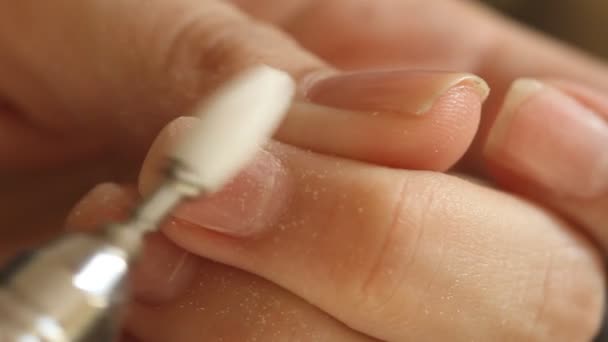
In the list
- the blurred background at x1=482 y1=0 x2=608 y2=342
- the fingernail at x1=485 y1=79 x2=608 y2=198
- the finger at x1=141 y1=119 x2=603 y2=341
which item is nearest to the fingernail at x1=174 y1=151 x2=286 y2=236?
the finger at x1=141 y1=119 x2=603 y2=341

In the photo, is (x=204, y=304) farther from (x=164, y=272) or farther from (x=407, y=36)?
(x=407, y=36)

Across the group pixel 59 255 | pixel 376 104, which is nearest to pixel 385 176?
pixel 376 104

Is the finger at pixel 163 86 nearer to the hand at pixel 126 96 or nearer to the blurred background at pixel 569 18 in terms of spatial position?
the hand at pixel 126 96

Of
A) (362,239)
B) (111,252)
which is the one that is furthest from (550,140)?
(111,252)

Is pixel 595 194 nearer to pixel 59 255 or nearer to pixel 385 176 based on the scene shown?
pixel 385 176

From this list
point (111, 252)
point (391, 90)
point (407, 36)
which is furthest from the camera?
point (407, 36)

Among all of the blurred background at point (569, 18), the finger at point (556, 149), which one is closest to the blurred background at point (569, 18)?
the blurred background at point (569, 18)
